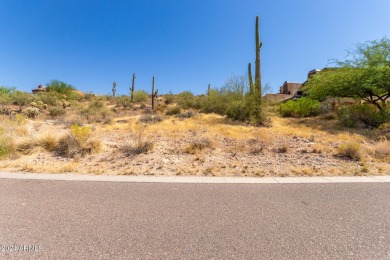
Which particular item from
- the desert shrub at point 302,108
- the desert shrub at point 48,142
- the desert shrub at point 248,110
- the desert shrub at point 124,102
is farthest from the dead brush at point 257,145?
the desert shrub at point 124,102

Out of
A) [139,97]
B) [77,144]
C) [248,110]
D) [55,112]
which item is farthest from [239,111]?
[139,97]

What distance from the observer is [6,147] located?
267 inches

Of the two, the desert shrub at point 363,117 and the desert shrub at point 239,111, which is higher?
the desert shrub at point 239,111

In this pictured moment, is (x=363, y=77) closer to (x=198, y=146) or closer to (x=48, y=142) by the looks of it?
(x=198, y=146)

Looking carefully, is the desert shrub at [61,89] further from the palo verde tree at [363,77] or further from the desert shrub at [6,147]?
the palo verde tree at [363,77]

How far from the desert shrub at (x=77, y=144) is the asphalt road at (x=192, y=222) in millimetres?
2862

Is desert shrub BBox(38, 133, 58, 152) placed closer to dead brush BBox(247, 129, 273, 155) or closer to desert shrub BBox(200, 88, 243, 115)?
dead brush BBox(247, 129, 273, 155)

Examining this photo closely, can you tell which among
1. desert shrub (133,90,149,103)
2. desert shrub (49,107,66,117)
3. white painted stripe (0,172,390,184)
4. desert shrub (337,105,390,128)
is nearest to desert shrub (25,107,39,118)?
desert shrub (49,107,66,117)

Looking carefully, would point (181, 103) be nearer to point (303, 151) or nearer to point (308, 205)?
point (303, 151)

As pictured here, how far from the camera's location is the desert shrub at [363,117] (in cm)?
1339

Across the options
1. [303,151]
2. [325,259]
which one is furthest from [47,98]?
[325,259]

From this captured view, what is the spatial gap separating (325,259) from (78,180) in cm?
494

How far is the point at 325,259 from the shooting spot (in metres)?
2.07

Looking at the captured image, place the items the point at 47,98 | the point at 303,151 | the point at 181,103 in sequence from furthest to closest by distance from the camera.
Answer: the point at 181,103, the point at 47,98, the point at 303,151
